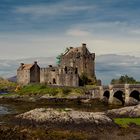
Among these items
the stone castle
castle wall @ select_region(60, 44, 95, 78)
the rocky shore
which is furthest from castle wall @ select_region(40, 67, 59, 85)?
the rocky shore

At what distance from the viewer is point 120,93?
110m

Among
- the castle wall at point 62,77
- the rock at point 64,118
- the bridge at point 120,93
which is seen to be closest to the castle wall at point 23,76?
the castle wall at point 62,77

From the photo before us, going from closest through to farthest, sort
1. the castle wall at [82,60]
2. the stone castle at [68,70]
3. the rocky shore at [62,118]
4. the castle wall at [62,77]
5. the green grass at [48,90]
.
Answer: the rocky shore at [62,118] < the green grass at [48,90] < the castle wall at [62,77] < the stone castle at [68,70] < the castle wall at [82,60]

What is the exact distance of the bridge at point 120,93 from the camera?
10244 cm

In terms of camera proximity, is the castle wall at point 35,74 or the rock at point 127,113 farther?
the castle wall at point 35,74

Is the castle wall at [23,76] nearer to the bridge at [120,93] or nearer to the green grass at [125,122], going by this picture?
the bridge at [120,93]

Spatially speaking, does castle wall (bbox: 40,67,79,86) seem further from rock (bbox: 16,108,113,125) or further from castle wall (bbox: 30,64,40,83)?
rock (bbox: 16,108,113,125)

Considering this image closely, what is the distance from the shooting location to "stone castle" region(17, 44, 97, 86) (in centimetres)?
12850

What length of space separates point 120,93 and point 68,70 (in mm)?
23300

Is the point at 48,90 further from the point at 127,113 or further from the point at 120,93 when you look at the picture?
the point at 127,113

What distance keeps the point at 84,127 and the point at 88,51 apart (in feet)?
272

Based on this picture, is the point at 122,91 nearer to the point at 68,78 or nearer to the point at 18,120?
the point at 68,78

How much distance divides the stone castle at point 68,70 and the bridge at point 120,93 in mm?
18144

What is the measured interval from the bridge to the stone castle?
18.1m
